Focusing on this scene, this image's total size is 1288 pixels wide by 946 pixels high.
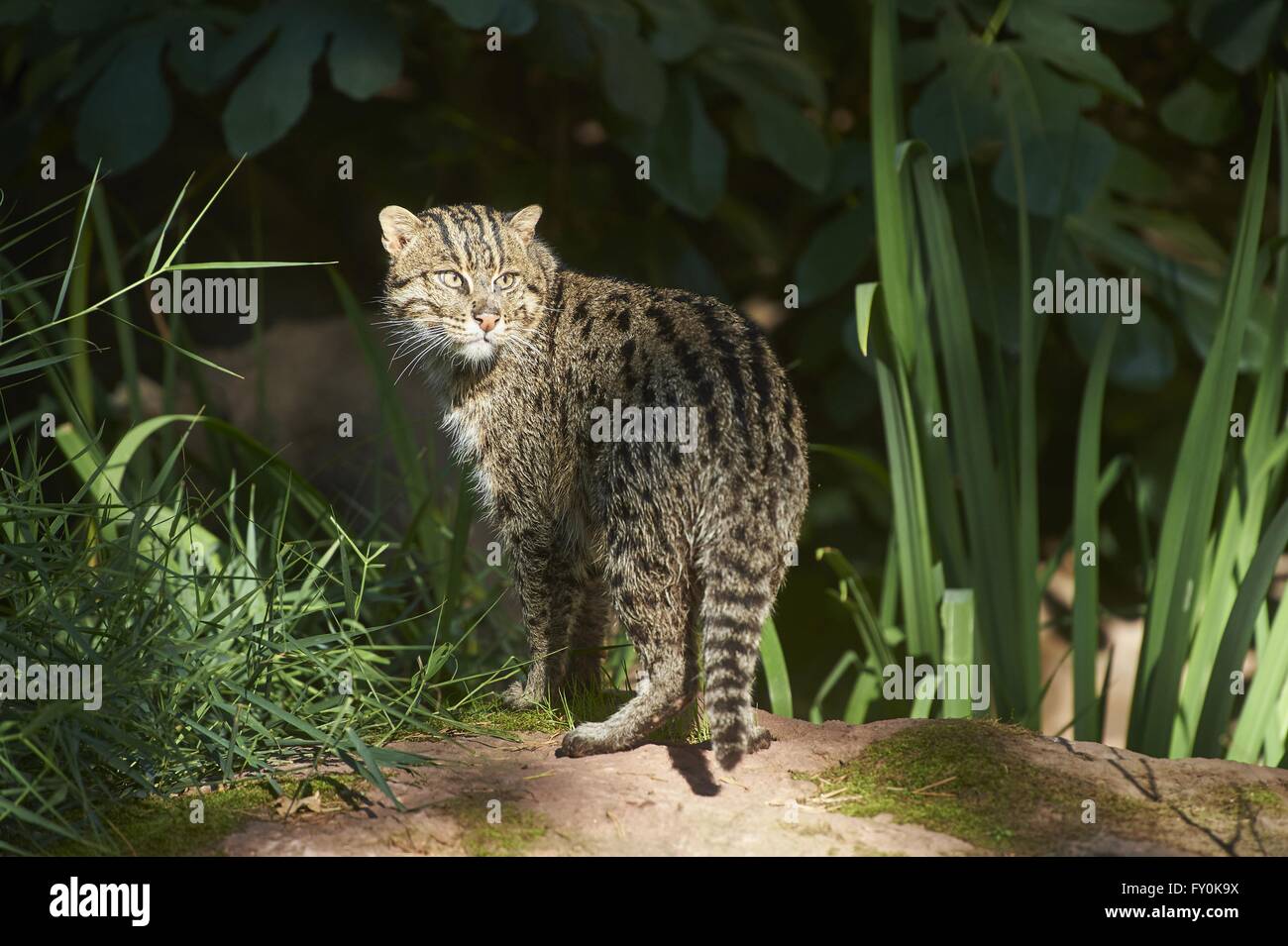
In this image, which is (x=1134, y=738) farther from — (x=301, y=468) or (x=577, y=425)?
(x=301, y=468)

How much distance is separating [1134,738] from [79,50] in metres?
4.63

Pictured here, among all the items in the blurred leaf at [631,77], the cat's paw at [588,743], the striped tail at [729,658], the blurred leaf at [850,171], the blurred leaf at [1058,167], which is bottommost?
the cat's paw at [588,743]

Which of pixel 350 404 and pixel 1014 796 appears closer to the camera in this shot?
pixel 1014 796

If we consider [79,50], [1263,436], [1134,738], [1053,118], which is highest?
[79,50]

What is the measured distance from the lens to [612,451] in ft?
11.4

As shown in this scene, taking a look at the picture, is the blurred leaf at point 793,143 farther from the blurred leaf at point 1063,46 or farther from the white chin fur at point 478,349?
the white chin fur at point 478,349

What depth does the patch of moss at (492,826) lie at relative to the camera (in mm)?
2844

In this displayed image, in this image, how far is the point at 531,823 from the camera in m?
2.93

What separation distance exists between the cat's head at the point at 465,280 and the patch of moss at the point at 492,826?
54.0 inches

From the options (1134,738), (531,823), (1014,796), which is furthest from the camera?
(1134,738)

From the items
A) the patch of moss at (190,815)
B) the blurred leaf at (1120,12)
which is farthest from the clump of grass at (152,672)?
the blurred leaf at (1120,12)

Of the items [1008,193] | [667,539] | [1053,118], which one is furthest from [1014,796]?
[1053,118]

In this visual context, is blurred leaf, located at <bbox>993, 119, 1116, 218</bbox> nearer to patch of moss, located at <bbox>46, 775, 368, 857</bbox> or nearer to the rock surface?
the rock surface

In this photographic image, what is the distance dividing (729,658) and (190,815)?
1.28 meters
